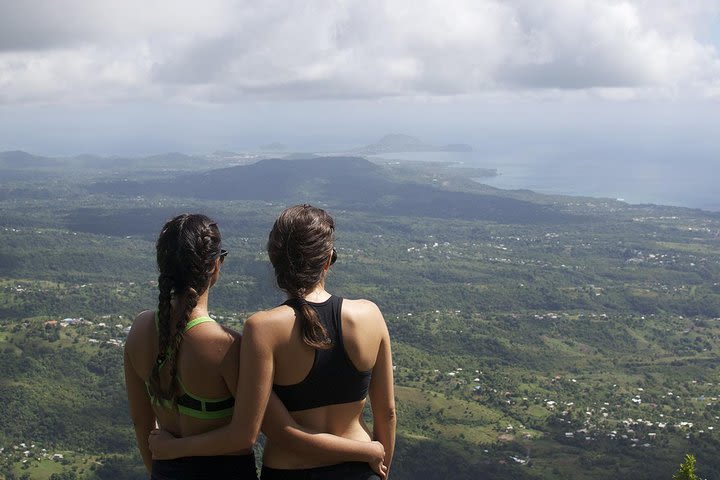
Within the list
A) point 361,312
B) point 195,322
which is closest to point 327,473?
point 361,312

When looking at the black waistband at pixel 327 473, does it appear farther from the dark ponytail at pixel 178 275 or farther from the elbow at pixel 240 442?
the dark ponytail at pixel 178 275

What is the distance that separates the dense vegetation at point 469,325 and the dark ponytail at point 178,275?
37 cm

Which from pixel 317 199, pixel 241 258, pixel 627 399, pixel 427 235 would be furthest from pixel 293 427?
pixel 317 199

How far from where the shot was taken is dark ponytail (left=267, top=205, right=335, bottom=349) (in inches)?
187

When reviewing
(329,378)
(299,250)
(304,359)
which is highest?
(299,250)

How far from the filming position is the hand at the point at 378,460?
506cm

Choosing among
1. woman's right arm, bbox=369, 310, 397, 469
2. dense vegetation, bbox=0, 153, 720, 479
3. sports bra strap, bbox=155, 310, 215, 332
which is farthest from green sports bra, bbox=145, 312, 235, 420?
woman's right arm, bbox=369, 310, 397, 469

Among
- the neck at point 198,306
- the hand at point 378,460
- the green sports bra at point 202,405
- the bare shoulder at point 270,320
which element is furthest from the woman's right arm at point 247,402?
the hand at point 378,460

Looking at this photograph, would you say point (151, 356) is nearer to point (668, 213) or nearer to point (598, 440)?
point (598, 440)

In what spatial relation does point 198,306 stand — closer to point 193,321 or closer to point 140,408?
point 193,321

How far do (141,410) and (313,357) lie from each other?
4.72 ft

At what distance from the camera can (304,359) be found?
4.70 metres

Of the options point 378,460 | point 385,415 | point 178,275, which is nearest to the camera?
point 178,275

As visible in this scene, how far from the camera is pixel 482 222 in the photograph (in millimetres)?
163250
